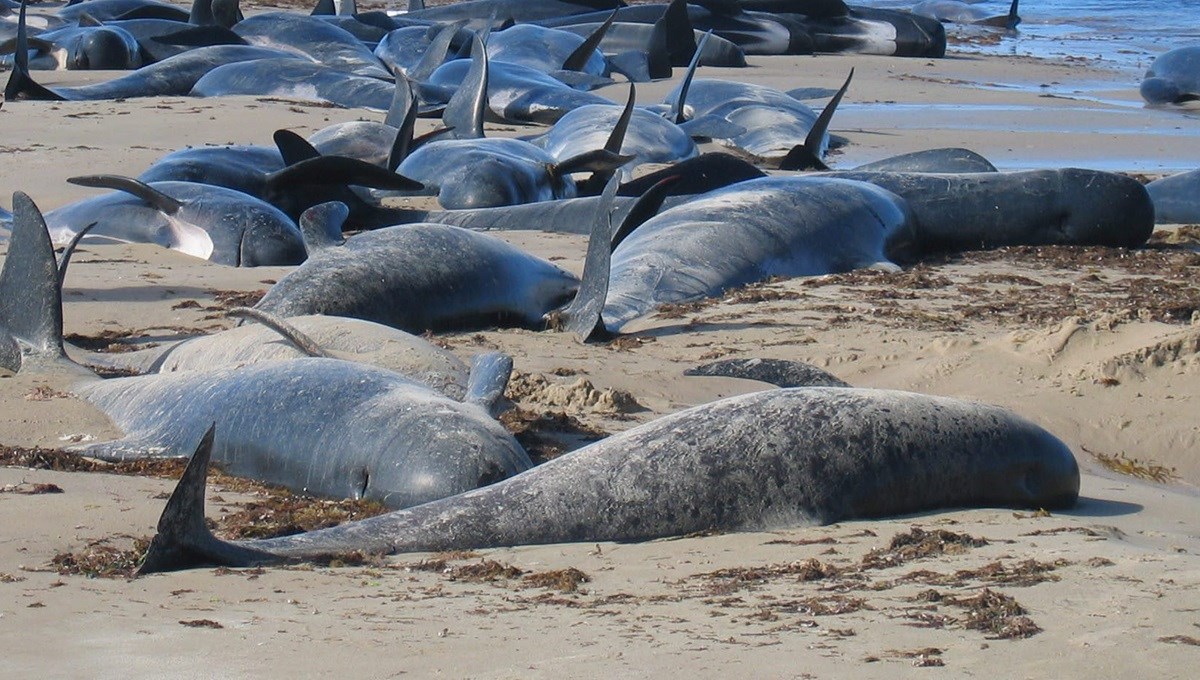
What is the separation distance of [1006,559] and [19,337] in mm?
3124

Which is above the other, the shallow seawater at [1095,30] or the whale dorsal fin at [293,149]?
the whale dorsal fin at [293,149]

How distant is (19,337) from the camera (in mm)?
5016

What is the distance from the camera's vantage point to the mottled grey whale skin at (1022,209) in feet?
26.3

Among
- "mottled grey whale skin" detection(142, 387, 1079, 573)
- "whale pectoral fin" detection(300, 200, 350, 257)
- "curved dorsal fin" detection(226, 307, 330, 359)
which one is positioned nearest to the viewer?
"mottled grey whale skin" detection(142, 387, 1079, 573)

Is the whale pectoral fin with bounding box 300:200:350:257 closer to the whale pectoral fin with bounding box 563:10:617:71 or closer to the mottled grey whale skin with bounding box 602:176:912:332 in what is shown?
Result: the mottled grey whale skin with bounding box 602:176:912:332

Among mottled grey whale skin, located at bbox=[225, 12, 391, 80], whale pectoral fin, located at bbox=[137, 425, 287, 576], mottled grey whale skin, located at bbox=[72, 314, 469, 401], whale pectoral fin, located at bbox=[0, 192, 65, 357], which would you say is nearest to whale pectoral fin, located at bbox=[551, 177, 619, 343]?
mottled grey whale skin, located at bbox=[72, 314, 469, 401]

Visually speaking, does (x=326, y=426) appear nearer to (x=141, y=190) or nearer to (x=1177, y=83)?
(x=141, y=190)

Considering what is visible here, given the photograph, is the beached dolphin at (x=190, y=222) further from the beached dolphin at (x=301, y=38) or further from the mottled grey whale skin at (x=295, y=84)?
the beached dolphin at (x=301, y=38)

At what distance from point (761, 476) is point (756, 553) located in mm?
377

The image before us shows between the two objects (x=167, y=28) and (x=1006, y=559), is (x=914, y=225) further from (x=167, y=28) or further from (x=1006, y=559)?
(x=167, y=28)

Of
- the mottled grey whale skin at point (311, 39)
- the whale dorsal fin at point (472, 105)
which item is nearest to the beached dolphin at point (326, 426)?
the whale dorsal fin at point (472, 105)

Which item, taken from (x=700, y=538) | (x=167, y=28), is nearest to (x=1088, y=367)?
(x=700, y=538)

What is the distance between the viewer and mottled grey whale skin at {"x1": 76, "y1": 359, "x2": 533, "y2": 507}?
388 cm

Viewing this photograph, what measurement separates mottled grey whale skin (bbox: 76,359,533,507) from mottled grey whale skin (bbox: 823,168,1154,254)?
4306 millimetres
